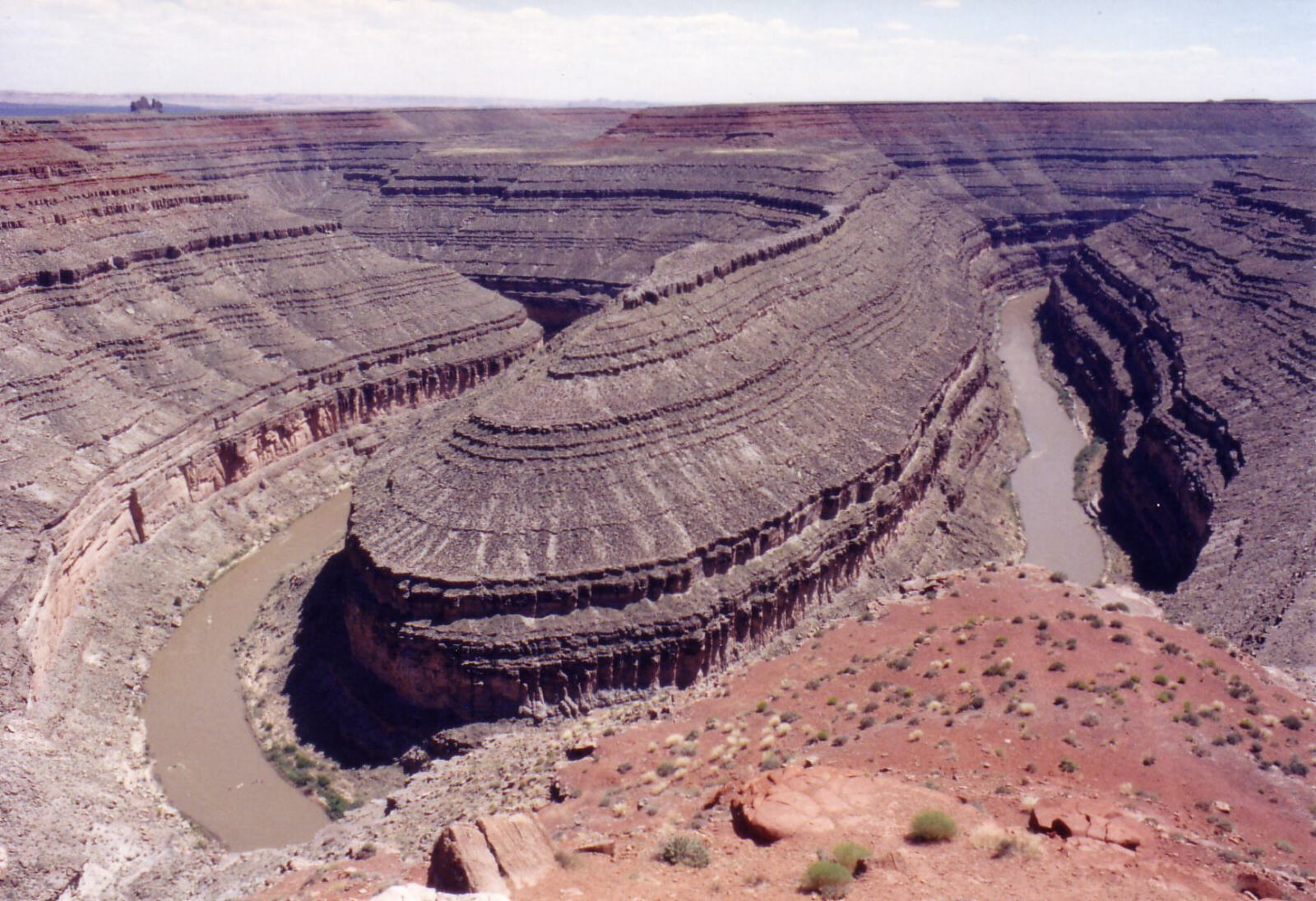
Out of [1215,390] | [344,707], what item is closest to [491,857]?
[344,707]

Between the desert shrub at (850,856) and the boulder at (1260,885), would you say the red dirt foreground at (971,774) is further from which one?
the desert shrub at (850,856)

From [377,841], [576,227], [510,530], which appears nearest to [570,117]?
[576,227]

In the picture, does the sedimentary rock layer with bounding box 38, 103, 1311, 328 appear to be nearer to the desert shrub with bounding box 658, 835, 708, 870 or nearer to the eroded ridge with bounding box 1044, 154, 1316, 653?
the eroded ridge with bounding box 1044, 154, 1316, 653

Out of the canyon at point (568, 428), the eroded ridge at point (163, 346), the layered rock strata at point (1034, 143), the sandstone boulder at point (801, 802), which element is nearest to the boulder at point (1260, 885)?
the sandstone boulder at point (801, 802)

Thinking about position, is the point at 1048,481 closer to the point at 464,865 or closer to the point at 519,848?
the point at 519,848

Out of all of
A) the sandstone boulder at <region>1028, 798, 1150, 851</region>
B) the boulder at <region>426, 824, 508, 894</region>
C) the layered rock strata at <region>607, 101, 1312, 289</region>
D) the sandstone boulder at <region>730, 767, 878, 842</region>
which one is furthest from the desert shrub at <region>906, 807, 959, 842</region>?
the layered rock strata at <region>607, 101, 1312, 289</region>

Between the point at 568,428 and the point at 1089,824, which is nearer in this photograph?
the point at 1089,824
